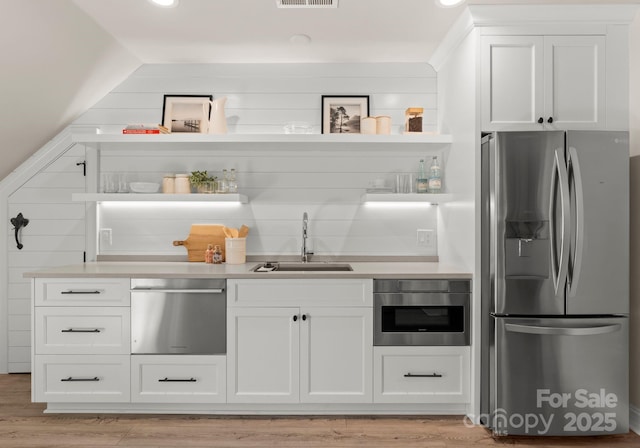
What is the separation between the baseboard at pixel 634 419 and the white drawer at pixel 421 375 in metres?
0.96

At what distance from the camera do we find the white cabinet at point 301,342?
2.88 m

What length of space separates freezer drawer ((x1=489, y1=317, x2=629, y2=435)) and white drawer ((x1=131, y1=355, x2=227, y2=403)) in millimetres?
1628

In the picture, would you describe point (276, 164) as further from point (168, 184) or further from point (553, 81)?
point (553, 81)

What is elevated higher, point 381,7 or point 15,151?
point 381,7

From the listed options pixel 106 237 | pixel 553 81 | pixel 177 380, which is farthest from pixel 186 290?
pixel 553 81

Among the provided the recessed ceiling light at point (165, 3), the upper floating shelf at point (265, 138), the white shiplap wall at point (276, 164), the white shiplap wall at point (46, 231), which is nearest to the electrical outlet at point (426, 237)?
the white shiplap wall at point (276, 164)

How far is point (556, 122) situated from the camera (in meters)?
2.75

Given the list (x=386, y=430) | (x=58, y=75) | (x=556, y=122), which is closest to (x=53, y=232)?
(x=58, y=75)

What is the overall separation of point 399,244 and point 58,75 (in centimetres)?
258

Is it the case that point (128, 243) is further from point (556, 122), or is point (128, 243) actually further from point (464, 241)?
point (556, 122)

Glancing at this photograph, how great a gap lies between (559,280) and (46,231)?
3533 millimetres

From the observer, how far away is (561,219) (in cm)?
255

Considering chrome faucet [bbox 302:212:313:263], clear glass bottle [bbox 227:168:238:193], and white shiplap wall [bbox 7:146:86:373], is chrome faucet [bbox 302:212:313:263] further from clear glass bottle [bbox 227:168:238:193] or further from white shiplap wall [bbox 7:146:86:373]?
white shiplap wall [bbox 7:146:86:373]

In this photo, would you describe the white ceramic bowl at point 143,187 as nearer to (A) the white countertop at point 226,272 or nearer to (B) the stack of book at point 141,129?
(B) the stack of book at point 141,129
